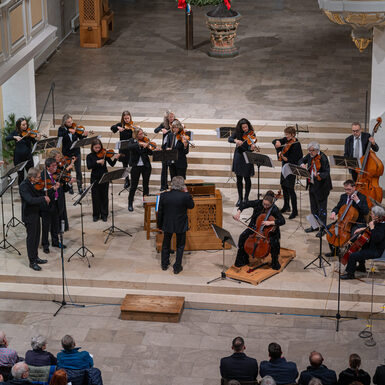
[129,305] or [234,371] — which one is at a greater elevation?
[234,371]

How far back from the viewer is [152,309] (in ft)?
37.7

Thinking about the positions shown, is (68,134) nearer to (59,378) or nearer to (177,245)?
(177,245)

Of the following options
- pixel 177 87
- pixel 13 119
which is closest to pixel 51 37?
pixel 13 119

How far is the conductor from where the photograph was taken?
→ 39.4 ft

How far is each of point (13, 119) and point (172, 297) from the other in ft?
17.6

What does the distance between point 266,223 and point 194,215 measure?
4.85ft

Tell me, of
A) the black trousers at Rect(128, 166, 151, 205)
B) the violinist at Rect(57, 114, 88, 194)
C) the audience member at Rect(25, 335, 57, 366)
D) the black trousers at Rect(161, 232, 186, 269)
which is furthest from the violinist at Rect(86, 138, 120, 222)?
the audience member at Rect(25, 335, 57, 366)

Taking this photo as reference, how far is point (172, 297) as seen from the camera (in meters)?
11.8

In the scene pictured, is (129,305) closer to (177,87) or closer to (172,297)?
(172,297)

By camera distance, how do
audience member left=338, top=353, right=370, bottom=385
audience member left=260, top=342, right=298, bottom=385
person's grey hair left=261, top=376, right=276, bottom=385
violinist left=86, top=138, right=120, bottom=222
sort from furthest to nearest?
violinist left=86, top=138, right=120, bottom=222, audience member left=260, top=342, right=298, bottom=385, audience member left=338, top=353, right=370, bottom=385, person's grey hair left=261, top=376, right=276, bottom=385

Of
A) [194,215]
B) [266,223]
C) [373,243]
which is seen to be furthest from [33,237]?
[373,243]

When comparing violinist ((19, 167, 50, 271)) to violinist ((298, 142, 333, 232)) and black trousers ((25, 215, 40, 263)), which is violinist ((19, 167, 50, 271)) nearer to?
black trousers ((25, 215, 40, 263))

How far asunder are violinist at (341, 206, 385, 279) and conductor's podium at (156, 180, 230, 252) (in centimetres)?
204

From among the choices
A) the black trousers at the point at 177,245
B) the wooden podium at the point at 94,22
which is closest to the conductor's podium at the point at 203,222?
the black trousers at the point at 177,245
